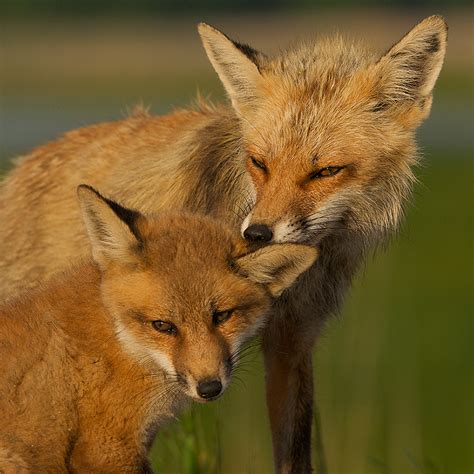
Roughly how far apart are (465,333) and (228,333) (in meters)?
14.0

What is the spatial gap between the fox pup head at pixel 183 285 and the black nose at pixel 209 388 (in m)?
0.02

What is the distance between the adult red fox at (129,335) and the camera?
5555 millimetres

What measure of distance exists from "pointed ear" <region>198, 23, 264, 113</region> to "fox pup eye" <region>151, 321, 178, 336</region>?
1.81m

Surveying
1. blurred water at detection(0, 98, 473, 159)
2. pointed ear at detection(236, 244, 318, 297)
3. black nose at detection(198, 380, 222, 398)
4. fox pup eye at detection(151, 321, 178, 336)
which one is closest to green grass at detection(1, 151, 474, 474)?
pointed ear at detection(236, 244, 318, 297)

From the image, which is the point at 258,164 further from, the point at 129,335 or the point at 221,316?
the point at 129,335

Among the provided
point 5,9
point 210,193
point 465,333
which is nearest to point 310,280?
point 210,193

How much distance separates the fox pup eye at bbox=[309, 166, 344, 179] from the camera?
21.6 ft

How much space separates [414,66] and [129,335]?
232cm

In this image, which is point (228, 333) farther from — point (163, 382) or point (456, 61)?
point (456, 61)

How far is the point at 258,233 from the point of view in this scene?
6.10m

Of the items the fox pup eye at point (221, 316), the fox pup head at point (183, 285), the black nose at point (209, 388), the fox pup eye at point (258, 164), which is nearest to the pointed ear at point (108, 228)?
the fox pup head at point (183, 285)

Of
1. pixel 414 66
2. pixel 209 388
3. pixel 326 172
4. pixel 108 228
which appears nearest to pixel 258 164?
pixel 326 172

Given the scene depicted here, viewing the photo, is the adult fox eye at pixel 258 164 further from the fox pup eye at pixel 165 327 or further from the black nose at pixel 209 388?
the black nose at pixel 209 388

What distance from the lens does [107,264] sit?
5.93m
